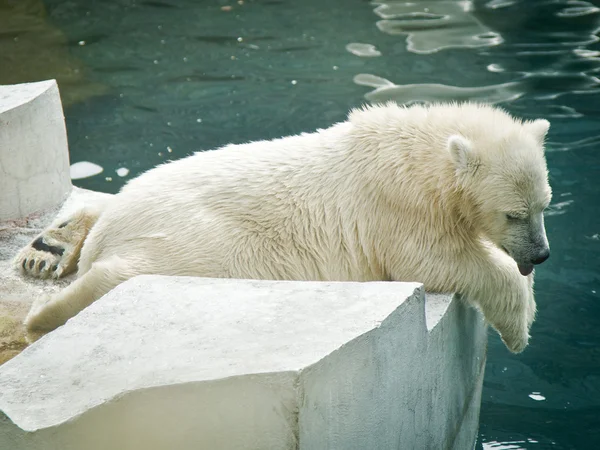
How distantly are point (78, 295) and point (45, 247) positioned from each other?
0.85 meters

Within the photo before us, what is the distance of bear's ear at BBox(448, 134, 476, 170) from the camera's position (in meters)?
3.38

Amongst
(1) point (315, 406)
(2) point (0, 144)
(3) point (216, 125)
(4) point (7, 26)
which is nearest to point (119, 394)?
(1) point (315, 406)

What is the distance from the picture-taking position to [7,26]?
10.9 metres

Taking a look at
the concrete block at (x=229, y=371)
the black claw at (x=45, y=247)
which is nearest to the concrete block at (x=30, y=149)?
the black claw at (x=45, y=247)

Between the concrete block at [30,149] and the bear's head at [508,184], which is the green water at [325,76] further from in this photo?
the concrete block at [30,149]

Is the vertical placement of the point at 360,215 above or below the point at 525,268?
above

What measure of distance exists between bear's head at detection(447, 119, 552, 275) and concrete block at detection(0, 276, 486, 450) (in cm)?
70

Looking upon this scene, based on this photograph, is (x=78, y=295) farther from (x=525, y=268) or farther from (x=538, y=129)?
(x=538, y=129)

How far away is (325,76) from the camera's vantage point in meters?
8.98

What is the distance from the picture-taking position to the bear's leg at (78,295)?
338 cm

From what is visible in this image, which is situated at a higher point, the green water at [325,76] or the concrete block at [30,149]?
the concrete block at [30,149]

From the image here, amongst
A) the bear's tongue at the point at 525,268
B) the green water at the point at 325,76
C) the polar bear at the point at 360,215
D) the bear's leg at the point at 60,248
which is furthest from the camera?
the green water at the point at 325,76

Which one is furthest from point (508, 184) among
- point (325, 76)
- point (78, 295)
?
point (325, 76)

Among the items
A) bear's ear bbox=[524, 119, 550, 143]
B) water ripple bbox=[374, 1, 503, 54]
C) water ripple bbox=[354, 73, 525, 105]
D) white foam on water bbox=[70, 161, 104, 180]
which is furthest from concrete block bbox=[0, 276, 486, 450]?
water ripple bbox=[374, 1, 503, 54]
